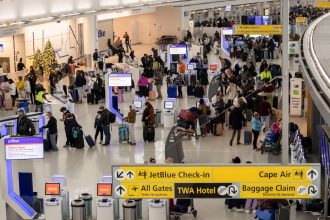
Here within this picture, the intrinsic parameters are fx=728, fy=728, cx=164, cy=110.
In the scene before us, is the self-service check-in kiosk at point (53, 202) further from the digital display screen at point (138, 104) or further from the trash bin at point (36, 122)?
the digital display screen at point (138, 104)

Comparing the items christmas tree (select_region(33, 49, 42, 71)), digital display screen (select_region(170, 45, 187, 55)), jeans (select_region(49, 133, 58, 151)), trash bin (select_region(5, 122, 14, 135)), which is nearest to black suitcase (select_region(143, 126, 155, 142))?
jeans (select_region(49, 133, 58, 151))

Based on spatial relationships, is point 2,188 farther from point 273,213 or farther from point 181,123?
point 181,123

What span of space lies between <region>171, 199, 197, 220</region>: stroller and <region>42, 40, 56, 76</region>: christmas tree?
2057cm

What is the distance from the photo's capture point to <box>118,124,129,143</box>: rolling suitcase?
2256 cm

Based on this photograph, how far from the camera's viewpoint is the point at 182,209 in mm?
15719

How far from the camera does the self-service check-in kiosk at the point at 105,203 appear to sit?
597 inches

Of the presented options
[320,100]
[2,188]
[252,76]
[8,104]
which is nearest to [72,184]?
[2,188]

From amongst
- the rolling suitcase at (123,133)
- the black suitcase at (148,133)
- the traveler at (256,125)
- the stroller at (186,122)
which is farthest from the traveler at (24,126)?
the traveler at (256,125)

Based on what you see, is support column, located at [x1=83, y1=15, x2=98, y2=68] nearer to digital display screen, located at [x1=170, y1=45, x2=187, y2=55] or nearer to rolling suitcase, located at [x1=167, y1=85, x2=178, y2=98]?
digital display screen, located at [x1=170, y1=45, x2=187, y2=55]

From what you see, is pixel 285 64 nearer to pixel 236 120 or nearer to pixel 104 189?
pixel 104 189

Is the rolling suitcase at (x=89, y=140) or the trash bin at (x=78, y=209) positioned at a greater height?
the rolling suitcase at (x=89, y=140)

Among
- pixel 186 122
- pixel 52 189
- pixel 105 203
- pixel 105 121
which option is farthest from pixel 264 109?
pixel 52 189

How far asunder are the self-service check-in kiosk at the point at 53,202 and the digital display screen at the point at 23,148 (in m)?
0.77

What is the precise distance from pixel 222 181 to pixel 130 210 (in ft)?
15.9
